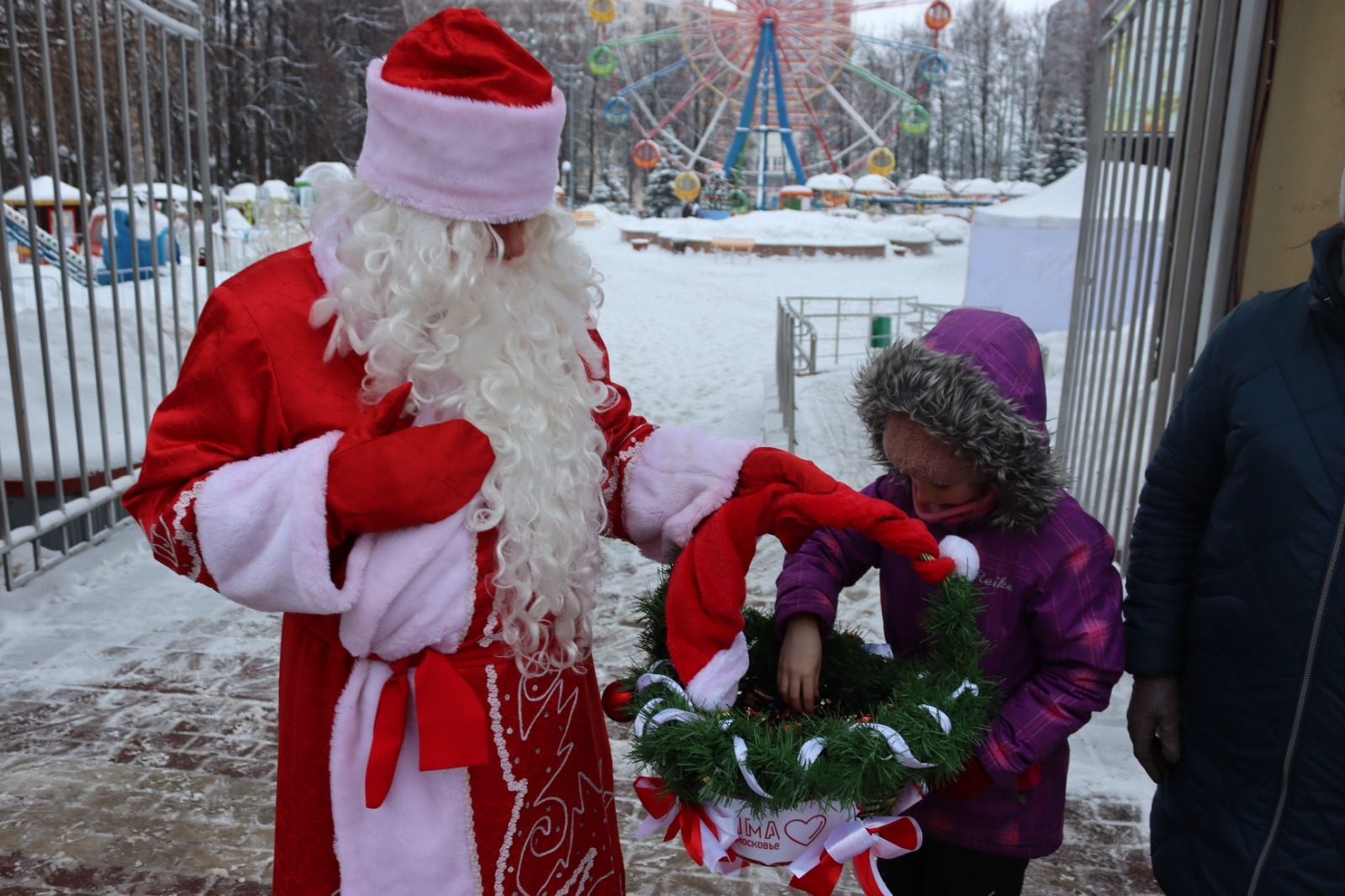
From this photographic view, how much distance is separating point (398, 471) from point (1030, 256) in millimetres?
14185

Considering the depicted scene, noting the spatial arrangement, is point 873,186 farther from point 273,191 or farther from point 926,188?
point 273,191

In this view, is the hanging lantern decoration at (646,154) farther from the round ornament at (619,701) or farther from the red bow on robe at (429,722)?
the red bow on robe at (429,722)

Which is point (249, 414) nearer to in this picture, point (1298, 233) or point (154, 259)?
point (1298, 233)

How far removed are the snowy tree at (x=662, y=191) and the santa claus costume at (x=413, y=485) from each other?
38.9 meters

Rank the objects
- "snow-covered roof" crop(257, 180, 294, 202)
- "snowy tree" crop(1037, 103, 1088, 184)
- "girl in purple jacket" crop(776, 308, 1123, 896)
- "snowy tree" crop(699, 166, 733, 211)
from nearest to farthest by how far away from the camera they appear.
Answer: "girl in purple jacket" crop(776, 308, 1123, 896), "snow-covered roof" crop(257, 180, 294, 202), "snowy tree" crop(699, 166, 733, 211), "snowy tree" crop(1037, 103, 1088, 184)

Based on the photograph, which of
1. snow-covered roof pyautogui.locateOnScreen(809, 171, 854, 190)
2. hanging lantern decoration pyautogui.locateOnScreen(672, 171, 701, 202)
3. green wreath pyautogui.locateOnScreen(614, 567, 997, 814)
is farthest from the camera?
snow-covered roof pyautogui.locateOnScreen(809, 171, 854, 190)

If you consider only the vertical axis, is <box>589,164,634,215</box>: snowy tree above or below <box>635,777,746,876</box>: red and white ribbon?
below

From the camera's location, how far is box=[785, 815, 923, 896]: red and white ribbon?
1523mm

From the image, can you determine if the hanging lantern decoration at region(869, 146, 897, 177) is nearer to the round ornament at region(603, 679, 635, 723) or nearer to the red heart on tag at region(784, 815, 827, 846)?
the round ornament at region(603, 679, 635, 723)

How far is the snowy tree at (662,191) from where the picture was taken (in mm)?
39625

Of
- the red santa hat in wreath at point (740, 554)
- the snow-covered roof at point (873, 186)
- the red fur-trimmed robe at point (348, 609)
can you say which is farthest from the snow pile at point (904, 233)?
the red fur-trimmed robe at point (348, 609)

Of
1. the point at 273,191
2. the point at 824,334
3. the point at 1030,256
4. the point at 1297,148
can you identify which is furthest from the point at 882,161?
the point at 1297,148

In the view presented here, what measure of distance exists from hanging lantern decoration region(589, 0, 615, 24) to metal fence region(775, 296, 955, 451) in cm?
1892

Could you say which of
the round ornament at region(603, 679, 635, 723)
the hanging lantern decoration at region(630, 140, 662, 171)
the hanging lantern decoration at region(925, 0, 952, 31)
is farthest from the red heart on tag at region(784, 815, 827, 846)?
the hanging lantern decoration at region(925, 0, 952, 31)
